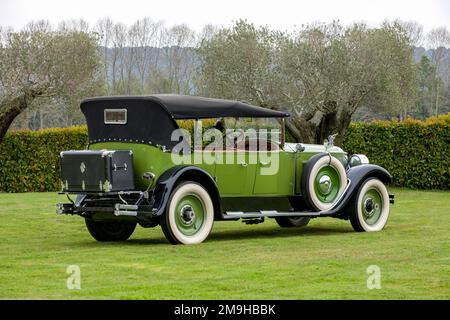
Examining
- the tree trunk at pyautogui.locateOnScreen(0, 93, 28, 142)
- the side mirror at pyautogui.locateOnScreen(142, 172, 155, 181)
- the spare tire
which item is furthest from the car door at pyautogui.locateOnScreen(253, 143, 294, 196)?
the tree trunk at pyautogui.locateOnScreen(0, 93, 28, 142)

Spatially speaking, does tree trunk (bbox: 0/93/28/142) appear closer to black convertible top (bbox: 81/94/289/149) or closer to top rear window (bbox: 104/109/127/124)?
black convertible top (bbox: 81/94/289/149)

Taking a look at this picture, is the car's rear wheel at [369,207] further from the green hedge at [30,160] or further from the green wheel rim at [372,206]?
the green hedge at [30,160]

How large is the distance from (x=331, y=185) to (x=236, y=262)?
13.0ft

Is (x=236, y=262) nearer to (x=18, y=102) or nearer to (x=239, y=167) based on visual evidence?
(x=239, y=167)

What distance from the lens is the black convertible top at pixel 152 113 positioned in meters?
13.1

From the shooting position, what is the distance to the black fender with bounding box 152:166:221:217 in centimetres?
1268

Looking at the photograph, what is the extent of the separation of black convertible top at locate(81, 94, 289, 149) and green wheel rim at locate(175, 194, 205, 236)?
0.80 metres

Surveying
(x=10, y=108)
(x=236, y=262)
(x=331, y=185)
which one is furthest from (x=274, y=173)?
(x=10, y=108)

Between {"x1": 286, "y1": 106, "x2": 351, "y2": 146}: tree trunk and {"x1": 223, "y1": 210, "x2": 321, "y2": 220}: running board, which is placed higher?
{"x1": 286, "y1": 106, "x2": 351, "y2": 146}: tree trunk

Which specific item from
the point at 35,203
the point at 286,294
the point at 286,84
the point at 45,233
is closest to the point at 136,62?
the point at 286,84

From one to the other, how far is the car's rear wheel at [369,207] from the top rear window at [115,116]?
3.86 m

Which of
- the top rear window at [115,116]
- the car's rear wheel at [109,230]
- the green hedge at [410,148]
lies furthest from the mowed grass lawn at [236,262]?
the green hedge at [410,148]
